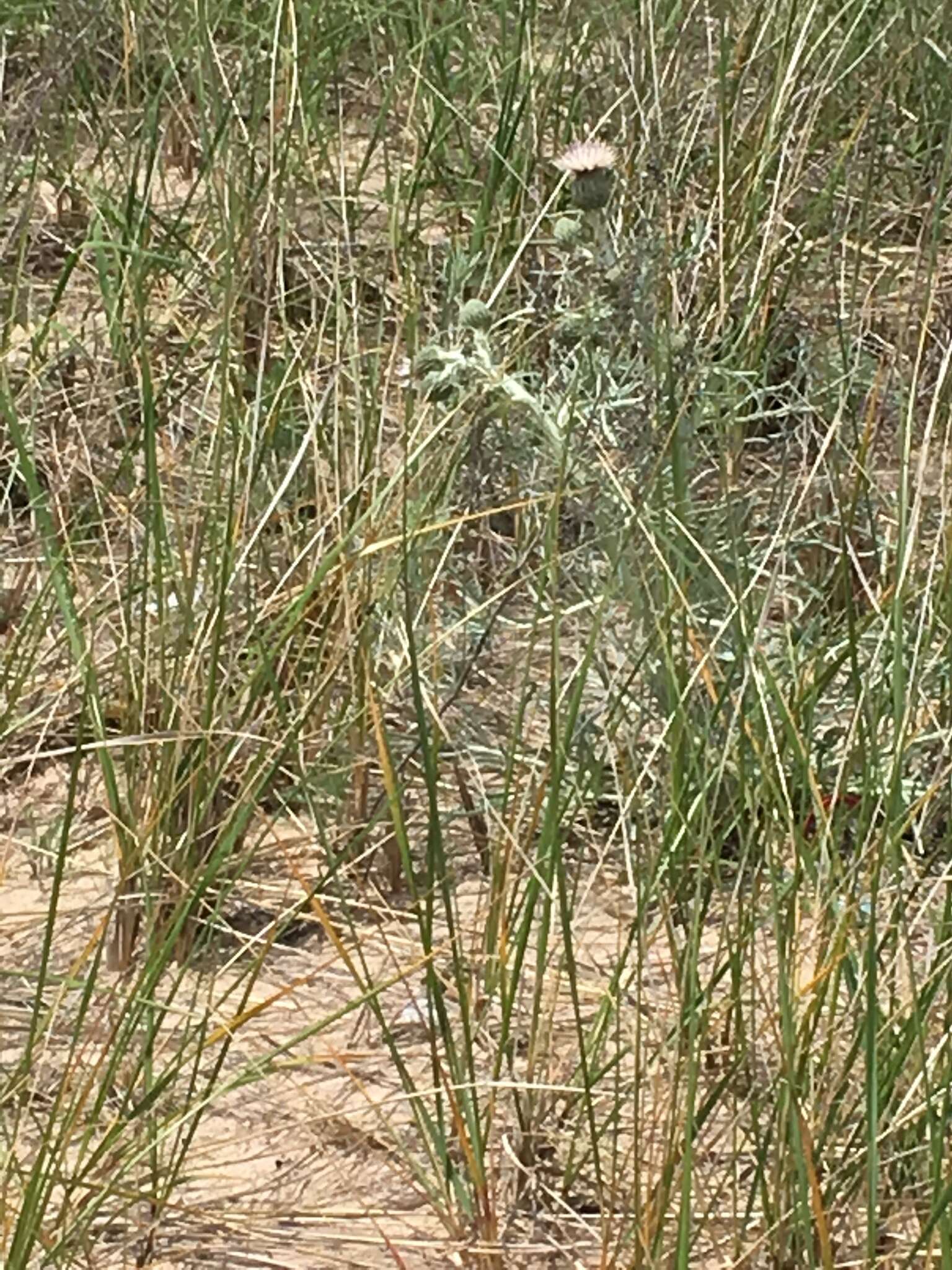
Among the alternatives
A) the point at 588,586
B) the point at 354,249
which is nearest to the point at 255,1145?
the point at 588,586

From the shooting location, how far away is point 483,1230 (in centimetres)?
148

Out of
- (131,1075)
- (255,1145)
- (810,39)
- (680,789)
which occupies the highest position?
(810,39)

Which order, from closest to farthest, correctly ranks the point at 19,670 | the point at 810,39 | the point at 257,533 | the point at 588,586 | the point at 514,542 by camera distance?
the point at 257,533, the point at 19,670, the point at 588,586, the point at 514,542, the point at 810,39

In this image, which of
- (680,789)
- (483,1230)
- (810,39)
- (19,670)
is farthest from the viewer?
(810,39)

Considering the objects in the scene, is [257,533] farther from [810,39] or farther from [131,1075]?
[810,39]

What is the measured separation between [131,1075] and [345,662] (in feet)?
2.14

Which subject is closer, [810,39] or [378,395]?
[378,395]

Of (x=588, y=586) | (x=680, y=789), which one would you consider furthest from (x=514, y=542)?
(x=680, y=789)

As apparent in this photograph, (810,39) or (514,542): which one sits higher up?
(810,39)

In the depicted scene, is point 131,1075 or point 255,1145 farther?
point 255,1145

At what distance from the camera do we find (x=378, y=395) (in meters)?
2.28

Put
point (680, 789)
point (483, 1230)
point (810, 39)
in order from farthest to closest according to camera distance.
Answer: point (810, 39)
point (680, 789)
point (483, 1230)

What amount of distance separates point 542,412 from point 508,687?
284 mm

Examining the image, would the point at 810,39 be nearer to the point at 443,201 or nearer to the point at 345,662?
the point at 443,201
